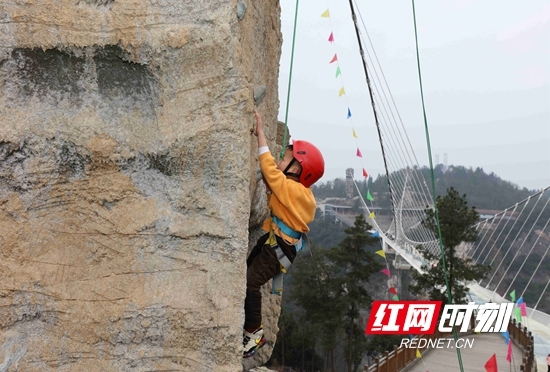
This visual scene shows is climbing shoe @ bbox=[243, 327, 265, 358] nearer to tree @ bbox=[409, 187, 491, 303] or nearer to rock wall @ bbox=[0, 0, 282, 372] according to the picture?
rock wall @ bbox=[0, 0, 282, 372]

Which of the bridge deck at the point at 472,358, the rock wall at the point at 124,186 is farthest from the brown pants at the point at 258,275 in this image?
the bridge deck at the point at 472,358

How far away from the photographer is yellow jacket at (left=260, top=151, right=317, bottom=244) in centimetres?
220

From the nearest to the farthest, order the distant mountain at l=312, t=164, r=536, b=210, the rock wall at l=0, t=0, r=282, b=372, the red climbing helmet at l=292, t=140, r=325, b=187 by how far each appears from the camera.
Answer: the rock wall at l=0, t=0, r=282, b=372 → the red climbing helmet at l=292, t=140, r=325, b=187 → the distant mountain at l=312, t=164, r=536, b=210

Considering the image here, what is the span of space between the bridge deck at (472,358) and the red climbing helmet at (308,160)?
7652 mm

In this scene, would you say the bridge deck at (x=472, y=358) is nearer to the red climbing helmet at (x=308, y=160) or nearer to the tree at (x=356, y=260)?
the tree at (x=356, y=260)

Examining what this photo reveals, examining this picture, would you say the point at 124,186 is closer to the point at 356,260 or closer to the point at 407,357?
the point at 407,357

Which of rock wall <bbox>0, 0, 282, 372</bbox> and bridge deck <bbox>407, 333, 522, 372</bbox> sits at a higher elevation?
rock wall <bbox>0, 0, 282, 372</bbox>

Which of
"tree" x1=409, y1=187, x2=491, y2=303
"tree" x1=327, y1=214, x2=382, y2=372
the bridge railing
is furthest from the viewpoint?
"tree" x1=327, y1=214, x2=382, y2=372

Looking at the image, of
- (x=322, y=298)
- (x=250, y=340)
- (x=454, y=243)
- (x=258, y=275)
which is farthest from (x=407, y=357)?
(x=322, y=298)

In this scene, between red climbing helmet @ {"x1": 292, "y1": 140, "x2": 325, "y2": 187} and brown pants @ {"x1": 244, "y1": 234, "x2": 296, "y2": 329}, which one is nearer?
brown pants @ {"x1": 244, "y1": 234, "x2": 296, "y2": 329}

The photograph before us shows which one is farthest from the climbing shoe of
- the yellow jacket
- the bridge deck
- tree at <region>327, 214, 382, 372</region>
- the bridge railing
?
tree at <region>327, 214, 382, 372</region>

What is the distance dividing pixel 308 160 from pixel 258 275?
69 cm

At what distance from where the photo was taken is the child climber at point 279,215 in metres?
2.22

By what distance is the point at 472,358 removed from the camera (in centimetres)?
982
